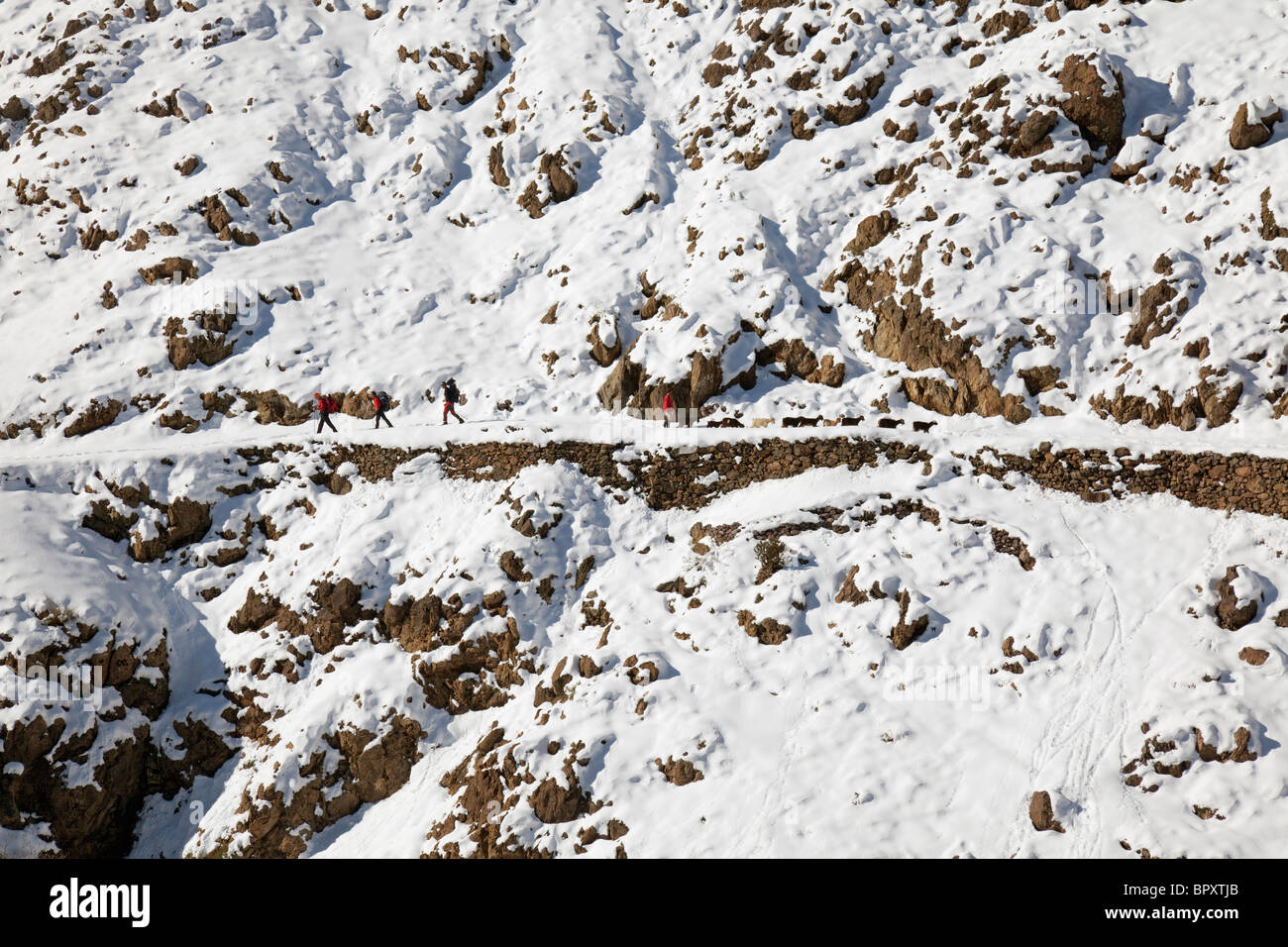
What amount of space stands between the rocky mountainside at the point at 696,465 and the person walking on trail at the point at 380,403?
2.02ft

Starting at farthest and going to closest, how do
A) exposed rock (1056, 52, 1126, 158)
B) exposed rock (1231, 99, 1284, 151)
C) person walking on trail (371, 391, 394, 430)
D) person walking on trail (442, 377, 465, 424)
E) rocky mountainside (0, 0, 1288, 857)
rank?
exposed rock (1056, 52, 1126, 158), person walking on trail (371, 391, 394, 430), person walking on trail (442, 377, 465, 424), exposed rock (1231, 99, 1284, 151), rocky mountainside (0, 0, 1288, 857)

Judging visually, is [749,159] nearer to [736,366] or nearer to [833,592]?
[736,366]

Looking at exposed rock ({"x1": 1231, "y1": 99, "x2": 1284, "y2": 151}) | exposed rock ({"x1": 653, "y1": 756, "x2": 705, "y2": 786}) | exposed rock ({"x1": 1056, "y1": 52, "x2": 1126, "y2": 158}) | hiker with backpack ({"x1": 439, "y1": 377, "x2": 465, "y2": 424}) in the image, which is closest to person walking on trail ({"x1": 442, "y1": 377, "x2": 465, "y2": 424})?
hiker with backpack ({"x1": 439, "y1": 377, "x2": 465, "y2": 424})

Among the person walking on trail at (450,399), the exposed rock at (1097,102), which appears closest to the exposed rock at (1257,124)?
the exposed rock at (1097,102)

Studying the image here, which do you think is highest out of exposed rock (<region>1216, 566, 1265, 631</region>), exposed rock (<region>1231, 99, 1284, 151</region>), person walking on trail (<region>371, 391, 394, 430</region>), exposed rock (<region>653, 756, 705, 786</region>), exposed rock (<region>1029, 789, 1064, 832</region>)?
exposed rock (<region>1231, 99, 1284, 151</region>)

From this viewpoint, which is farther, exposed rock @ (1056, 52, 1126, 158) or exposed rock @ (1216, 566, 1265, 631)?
exposed rock @ (1056, 52, 1126, 158)

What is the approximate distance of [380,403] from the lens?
22.4m

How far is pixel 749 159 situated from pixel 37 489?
2614 centimetres

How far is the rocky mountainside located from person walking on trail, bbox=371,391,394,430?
617mm

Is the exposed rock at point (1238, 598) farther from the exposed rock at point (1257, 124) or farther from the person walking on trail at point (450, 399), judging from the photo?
the person walking on trail at point (450, 399)

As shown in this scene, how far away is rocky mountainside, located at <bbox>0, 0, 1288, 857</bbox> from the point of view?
14.6 metres

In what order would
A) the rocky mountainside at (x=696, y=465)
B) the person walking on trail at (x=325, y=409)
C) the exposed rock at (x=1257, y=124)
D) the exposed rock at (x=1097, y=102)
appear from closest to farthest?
1. the rocky mountainside at (x=696, y=465)
2. the exposed rock at (x=1257, y=124)
3. the person walking on trail at (x=325, y=409)
4. the exposed rock at (x=1097, y=102)

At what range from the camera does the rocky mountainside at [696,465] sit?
14.6m

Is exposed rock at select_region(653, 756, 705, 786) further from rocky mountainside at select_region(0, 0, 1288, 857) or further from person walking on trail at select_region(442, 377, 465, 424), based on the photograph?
person walking on trail at select_region(442, 377, 465, 424)
